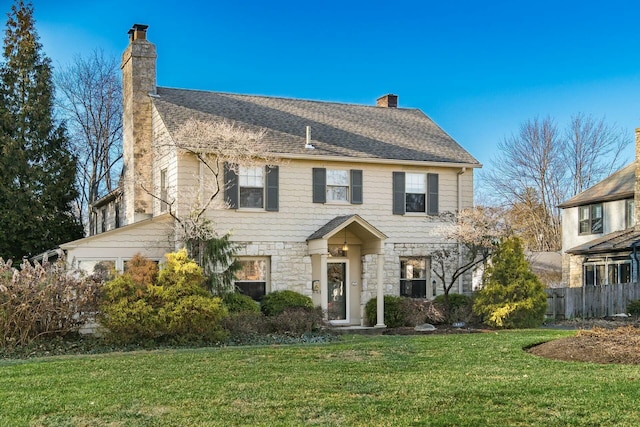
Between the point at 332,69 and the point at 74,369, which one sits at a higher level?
the point at 332,69

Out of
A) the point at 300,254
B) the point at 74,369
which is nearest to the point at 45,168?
the point at 300,254

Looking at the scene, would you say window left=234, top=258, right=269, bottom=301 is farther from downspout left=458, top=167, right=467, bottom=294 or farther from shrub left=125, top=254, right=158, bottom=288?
downspout left=458, top=167, right=467, bottom=294

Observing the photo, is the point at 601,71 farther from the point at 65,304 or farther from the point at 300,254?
the point at 65,304

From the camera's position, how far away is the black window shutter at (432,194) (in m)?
21.9

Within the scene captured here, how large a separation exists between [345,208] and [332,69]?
4342 mm

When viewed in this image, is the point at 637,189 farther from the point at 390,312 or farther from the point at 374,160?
the point at 390,312

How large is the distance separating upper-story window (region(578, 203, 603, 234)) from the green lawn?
20.1 metres

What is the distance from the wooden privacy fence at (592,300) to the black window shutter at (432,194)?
4.83 meters

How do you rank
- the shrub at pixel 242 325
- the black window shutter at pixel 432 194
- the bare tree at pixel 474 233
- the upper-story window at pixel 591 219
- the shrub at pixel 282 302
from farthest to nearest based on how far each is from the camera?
the upper-story window at pixel 591 219
the black window shutter at pixel 432 194
the bare tree at pixel 474 233
the shrub at pixel 282 302
the shrub at pixel 242 325

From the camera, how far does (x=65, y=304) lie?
14.4 meters

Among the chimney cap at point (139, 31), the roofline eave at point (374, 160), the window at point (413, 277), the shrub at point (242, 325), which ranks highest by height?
the chimney cap at point (139, 31)

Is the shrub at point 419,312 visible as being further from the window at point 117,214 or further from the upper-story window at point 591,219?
the upper-story window at point 591,219

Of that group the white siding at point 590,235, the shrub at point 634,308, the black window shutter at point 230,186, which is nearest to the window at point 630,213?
the white siding at point 590,235

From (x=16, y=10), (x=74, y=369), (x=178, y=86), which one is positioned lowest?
(x=74, y=369)
